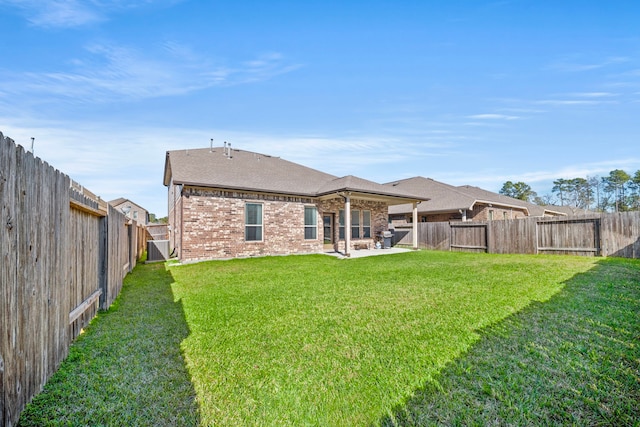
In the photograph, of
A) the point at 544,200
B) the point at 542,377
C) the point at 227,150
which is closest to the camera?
the point at 542,377

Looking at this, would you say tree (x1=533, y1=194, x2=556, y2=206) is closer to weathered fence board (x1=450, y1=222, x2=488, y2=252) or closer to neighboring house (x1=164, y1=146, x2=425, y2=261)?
weathered fence board (x1=450, y1=222, x2=488, y2=252)

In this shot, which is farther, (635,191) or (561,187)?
(561,187)

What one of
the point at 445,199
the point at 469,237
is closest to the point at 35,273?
the point at 469,237

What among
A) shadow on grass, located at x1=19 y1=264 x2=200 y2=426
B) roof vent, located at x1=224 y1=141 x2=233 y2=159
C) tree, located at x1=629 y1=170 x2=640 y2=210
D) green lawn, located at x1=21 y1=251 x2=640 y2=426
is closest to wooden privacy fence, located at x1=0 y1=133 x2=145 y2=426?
shadow on grass, located at x1=19 y1=264 x2=200 y2=426

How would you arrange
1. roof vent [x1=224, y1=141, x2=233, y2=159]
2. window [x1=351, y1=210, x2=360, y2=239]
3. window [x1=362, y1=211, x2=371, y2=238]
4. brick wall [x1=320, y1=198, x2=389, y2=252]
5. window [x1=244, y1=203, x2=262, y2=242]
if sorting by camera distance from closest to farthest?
window [x1=244, y1=203, x2=262, y2=242] → brick wall [x1=320, y1=198, x2=389, y2=252] → roof vent [x1=224, y1=141, x2=233, y2=159] → window [x1=351, y1=210, x2=360, y2=239] → window [x1=362, y1=211, x2=371, y2=238]

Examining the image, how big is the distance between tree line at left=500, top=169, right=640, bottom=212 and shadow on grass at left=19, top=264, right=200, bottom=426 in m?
58.1

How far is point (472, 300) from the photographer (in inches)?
201

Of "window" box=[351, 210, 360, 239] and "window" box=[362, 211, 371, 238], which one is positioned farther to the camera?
"window" box=[362, 211, 371, 238]

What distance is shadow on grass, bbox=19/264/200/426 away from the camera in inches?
83.0

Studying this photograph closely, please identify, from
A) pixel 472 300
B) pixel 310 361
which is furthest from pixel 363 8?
pixel 310 361

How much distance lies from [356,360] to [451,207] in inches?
692

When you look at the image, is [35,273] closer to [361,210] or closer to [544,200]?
[361,210]

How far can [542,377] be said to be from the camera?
255cm

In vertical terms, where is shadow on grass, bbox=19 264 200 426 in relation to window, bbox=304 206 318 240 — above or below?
below
